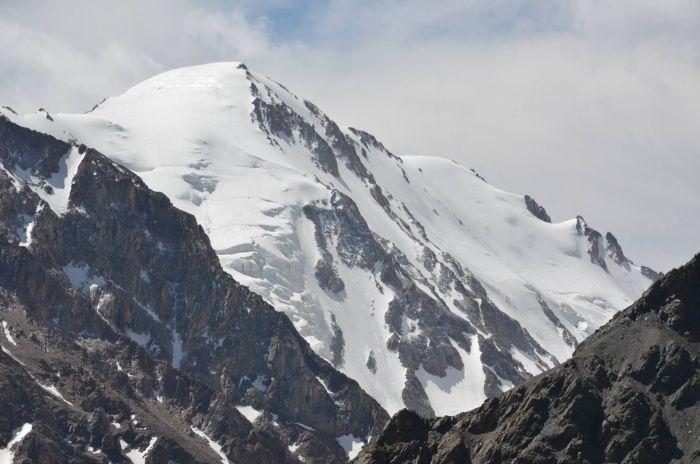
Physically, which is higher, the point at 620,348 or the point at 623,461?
the point at 620,348

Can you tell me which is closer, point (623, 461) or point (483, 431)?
point (623, 461)

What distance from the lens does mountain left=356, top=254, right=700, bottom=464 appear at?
130 metres

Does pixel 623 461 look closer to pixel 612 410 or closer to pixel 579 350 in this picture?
pixel 612 410

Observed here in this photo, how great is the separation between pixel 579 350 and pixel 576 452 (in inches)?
632

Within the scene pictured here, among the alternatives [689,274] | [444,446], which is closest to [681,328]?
[689,274]

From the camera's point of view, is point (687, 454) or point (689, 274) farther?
point (689, 274)

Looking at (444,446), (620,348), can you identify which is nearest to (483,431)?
(444,446)

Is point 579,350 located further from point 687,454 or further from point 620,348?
point 687,454

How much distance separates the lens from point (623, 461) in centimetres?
12838

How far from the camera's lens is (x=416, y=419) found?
Answer: 456 feet

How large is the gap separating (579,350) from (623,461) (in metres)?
17.2

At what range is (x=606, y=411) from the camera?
132625mm

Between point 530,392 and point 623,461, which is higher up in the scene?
point 530,392

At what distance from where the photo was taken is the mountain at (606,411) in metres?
130
